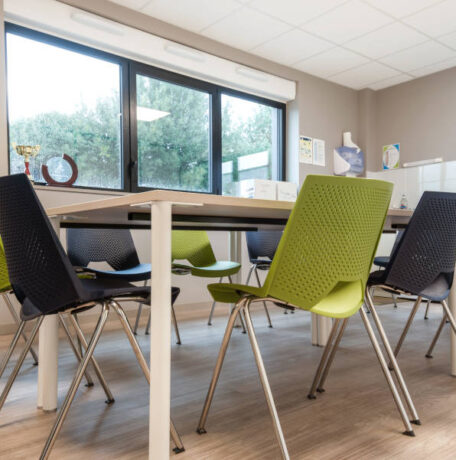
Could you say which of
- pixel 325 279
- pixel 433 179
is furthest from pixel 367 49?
pixel 325 279

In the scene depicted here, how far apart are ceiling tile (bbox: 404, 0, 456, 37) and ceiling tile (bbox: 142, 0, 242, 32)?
4.83ft

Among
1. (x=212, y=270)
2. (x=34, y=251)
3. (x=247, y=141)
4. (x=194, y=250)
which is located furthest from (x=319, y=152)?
(x=34, y=251)

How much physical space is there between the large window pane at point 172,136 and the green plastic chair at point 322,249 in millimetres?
2756

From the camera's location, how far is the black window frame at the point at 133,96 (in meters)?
3.38

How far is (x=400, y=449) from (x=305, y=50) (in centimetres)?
381

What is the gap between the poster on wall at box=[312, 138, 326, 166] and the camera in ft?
16.2

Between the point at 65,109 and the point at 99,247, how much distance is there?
142 cm

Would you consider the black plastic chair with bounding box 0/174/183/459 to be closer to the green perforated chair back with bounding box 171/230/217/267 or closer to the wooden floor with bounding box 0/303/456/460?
the wooden floor with bounding box 0/303/456/460

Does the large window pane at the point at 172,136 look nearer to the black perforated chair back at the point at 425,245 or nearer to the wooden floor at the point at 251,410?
the wooden floor at the point at 251,410

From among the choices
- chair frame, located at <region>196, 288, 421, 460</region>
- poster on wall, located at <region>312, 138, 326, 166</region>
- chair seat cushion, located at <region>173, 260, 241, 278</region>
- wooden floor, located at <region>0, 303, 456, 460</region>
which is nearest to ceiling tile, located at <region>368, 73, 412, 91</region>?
poster on wall, located at <region>312, 138, 326, 166</region>

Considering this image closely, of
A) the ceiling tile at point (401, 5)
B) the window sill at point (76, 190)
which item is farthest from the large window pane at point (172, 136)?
the ceiling tile at point (401, 5)

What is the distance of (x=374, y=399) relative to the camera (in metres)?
1.74

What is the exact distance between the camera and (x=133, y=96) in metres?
3.77

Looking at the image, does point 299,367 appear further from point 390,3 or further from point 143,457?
point 390,3
